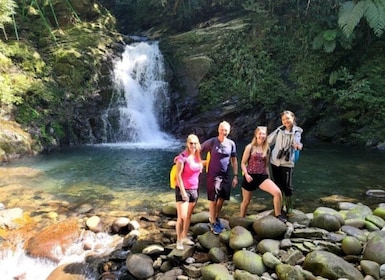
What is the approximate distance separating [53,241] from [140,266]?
181 centimetres

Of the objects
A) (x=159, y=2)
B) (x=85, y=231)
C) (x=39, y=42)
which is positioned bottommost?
(x=85, y=231)

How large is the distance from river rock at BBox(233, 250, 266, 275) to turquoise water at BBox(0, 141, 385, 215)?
8.54 feet

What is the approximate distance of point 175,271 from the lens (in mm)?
4461

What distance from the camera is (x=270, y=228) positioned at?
465 centimetres

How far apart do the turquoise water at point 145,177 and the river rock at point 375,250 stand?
8.98ft

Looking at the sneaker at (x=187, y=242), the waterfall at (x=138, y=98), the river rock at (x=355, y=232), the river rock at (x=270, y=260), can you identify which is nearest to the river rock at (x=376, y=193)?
the river rock at (x=355, y=232)

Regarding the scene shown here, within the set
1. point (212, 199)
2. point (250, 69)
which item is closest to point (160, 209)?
point (212, 199)

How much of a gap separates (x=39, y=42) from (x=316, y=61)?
13452mm

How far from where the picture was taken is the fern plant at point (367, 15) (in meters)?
13.4

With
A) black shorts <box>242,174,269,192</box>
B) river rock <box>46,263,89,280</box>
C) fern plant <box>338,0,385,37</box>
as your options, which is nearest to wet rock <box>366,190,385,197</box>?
black shorts <box>242,174,269,192</box>

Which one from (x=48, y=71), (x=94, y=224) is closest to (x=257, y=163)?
(x=94, y=224)

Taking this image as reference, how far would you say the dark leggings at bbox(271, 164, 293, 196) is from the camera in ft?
16.5

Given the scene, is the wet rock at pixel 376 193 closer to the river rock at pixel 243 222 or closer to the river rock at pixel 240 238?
the river rock at pixel 243 222

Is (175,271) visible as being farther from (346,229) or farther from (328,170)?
(328,170)
